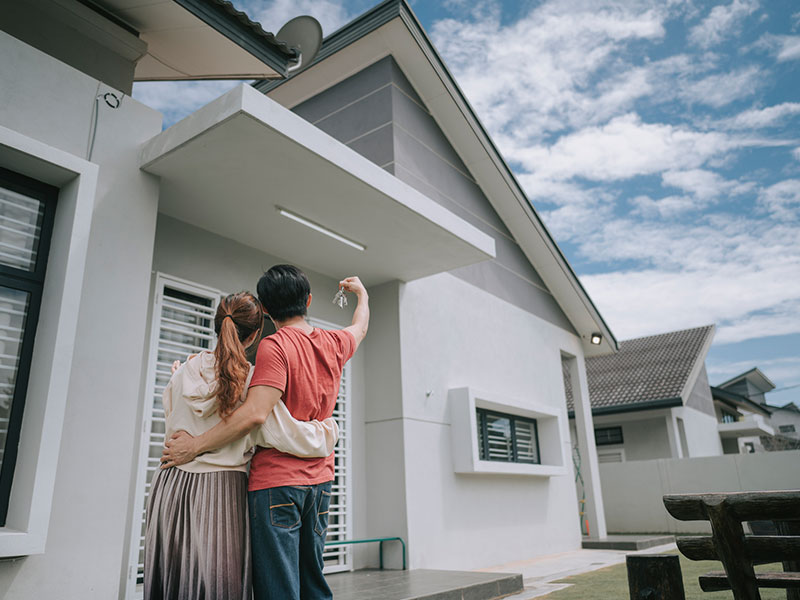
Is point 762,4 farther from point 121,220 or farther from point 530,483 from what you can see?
point 121,220

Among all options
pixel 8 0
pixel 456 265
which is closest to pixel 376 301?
pixel 456 265

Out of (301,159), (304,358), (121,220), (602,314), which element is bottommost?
(304,358)

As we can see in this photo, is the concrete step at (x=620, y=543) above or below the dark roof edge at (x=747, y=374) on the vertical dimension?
below

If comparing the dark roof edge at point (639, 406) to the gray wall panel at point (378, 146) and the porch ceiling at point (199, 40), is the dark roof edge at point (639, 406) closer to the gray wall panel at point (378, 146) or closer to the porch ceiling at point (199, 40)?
the gray wall panel at point (378, 146)

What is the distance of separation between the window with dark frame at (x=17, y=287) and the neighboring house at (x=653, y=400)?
13450mm

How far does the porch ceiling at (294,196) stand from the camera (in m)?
3.89

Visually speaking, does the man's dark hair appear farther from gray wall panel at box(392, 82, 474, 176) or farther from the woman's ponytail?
gray wall panel at box(392, 82, 474, 176)

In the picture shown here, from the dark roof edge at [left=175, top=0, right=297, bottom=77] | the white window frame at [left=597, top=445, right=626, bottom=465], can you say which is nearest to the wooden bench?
the dark roof edge at [left=175, top=0, right=297, bottom=77]

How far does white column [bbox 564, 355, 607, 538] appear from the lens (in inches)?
386

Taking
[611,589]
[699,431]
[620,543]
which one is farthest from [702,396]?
A: [611,589]

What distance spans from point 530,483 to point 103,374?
6015 mm

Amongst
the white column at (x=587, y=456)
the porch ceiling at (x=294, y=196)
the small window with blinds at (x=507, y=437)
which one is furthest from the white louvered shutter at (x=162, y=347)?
the white column at (x=587, y=456)

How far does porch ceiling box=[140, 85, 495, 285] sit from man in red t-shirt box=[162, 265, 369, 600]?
7.13ft

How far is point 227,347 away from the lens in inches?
72.2
